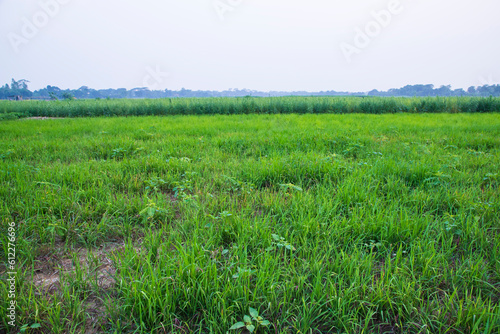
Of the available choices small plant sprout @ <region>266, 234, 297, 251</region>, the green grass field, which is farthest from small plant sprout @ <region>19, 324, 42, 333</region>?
small plant sprout @ <region>266, 234, 297, 251</region>

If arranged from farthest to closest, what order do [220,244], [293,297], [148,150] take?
[148,150] < [220,244] < [293,297]

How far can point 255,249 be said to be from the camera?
5.78 feet

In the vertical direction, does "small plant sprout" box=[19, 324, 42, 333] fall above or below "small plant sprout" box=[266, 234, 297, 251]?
below

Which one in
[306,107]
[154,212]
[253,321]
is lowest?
[253,321]

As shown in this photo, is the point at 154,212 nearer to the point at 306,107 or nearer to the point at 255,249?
the point at 255,249

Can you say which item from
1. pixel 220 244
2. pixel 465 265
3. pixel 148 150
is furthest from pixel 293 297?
pixel 148 150

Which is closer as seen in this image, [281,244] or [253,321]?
[253,321]

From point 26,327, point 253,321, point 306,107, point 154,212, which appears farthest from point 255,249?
point 306,107

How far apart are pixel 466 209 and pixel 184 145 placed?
168 inches

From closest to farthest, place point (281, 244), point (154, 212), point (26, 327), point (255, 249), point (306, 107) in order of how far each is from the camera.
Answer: point (26, 327), point (281, 244), point (255, 249), point (154, 212), point (306, 107)

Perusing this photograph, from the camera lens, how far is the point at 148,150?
445cm

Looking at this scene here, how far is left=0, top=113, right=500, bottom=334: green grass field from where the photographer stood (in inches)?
50.1

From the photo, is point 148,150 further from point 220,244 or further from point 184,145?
point 220,244

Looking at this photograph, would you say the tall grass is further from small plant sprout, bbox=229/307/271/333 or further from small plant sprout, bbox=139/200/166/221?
small plant sprout, bbox=229/307/271/333
